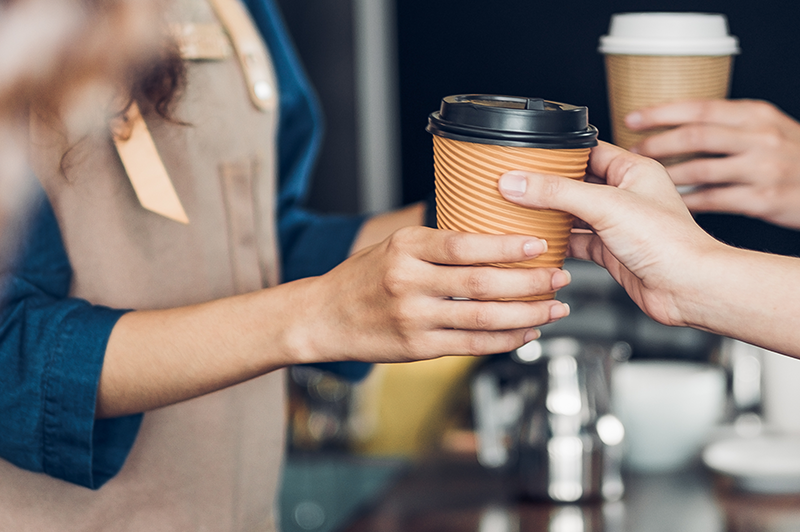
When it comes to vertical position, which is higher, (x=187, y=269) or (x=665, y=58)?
(x=665, y=58)

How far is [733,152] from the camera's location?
0.77m

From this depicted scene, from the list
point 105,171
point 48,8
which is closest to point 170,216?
point 105,171

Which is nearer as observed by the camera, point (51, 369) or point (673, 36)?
point (51, 369)

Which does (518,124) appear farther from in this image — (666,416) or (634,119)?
(666,416)

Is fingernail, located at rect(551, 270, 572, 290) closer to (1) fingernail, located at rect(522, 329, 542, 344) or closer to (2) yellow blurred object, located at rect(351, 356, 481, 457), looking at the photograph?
(1) fingernail, located at rect(522, 329, 542, 344)

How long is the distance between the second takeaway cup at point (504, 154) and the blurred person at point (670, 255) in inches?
0.6

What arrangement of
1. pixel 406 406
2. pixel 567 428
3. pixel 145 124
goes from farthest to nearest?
1. pixel 406 406
2. pixel 567 428
3. pixel 145 124

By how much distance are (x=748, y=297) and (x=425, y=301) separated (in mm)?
256

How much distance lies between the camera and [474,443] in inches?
57.1

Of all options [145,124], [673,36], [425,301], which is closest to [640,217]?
[425,301]

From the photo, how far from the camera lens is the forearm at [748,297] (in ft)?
1.86

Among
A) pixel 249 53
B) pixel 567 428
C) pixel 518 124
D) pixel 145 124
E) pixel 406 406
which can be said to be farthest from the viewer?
pixel 406 406

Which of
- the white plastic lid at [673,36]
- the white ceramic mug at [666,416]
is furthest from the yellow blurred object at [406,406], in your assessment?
A: the white plastic lid at [673,36]

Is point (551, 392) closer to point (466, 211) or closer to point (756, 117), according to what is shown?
point (756, 117)
